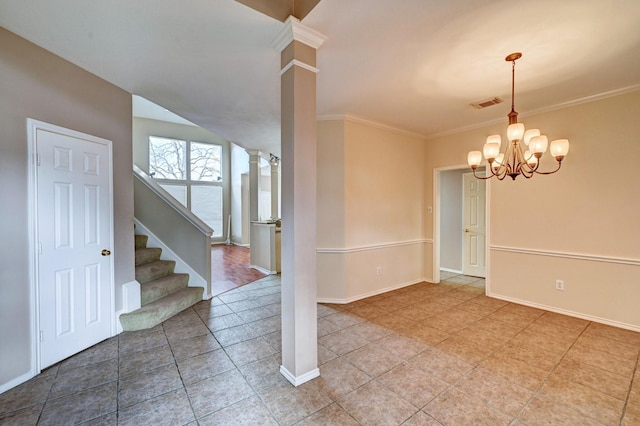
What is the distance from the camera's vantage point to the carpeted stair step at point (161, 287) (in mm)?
3236

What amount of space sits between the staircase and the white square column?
1966 millimetres

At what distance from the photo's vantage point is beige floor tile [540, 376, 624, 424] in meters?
1.73

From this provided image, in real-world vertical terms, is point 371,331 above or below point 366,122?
below

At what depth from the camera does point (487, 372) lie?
2174 millimetres

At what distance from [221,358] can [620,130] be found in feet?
16.3

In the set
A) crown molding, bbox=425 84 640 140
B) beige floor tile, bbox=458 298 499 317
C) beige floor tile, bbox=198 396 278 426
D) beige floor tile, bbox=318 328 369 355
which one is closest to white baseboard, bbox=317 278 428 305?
beige floor tile, bbox=318 328 369 355

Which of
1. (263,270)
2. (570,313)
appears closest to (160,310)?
(263,270)

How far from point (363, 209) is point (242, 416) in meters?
2.96

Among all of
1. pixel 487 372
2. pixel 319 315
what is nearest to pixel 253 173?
pixel 319 315

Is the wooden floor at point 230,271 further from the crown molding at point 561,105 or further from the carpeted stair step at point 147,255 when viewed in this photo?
the crown molding at point 561,105

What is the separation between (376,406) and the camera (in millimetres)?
1798

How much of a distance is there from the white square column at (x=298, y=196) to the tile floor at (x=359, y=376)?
0.32 m

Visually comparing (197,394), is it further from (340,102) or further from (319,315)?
(340,102)

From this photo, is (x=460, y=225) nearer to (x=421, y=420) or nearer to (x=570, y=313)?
(x=570, y=313)
